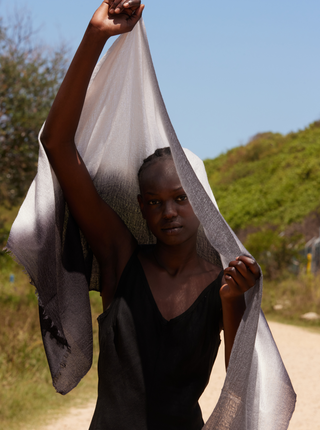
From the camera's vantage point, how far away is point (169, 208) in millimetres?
1680

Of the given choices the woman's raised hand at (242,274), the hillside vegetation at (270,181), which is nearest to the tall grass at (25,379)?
the woman's raised hand at (242,274)

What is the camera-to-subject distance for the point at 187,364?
163 cm

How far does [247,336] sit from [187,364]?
0.90ft

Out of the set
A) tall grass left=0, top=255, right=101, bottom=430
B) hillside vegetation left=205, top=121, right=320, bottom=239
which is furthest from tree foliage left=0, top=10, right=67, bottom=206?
hillside vegetation left=205, top=121, right=320, bottom=239

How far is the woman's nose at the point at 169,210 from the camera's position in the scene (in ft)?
5.47

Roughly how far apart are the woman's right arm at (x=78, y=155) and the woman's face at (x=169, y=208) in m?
0.16

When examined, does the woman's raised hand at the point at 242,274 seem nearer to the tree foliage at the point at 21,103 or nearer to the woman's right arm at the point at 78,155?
the woman's right arm at the point at 78,155

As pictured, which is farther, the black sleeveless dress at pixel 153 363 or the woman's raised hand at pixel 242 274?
the black sleeveless dress at pixel 153 363

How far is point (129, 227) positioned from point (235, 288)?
716 mm

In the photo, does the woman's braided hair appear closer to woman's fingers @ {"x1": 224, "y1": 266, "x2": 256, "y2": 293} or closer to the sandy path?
woman's fingers @ {"x1": 224, "y1": 266, "x2": 256, "y2": 293}

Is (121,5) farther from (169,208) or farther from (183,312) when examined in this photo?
(183,312)

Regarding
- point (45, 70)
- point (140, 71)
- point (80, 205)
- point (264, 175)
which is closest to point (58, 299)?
point (80, 205)

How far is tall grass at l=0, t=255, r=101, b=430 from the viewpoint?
4.69 metres

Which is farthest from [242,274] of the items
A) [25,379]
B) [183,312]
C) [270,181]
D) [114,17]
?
[270,181]
